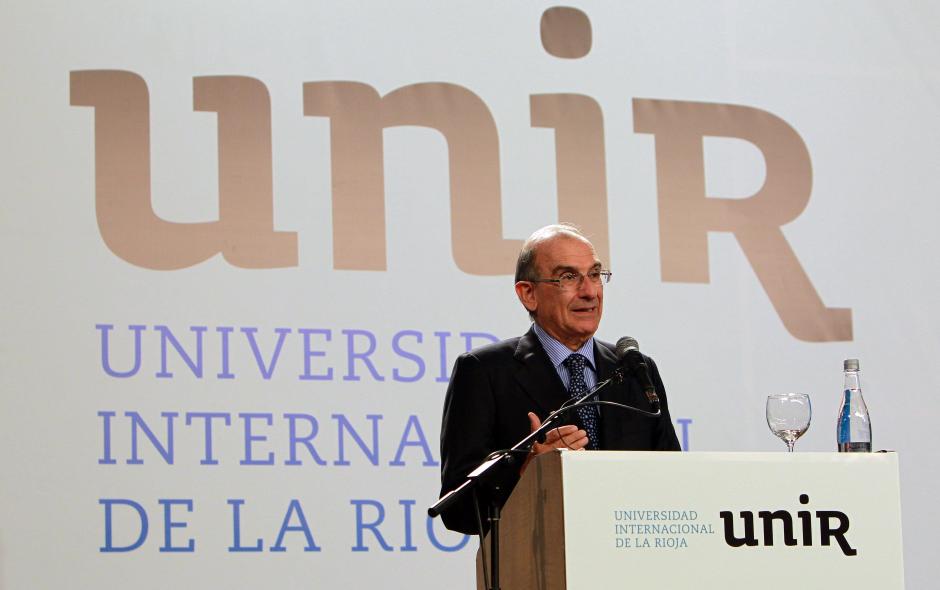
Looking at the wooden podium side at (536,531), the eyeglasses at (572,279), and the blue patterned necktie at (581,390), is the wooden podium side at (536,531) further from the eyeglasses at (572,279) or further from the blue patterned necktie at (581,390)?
the eyeglasses at (572,279)

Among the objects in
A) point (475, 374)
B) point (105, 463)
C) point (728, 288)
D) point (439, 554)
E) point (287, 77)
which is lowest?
point (439, 554)

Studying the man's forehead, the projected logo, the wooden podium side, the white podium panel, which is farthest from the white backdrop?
the white podium panel

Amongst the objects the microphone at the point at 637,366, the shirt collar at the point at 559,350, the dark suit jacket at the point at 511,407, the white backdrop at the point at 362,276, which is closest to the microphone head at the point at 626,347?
the microphone at the point at 637,366

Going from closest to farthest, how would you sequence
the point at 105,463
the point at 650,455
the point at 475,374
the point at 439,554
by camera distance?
1. the point at 650,455
2. the point at 475,374
3. the point at 105,463
4. the point at 439,554

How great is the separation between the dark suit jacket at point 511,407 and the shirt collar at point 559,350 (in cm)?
1

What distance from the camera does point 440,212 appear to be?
14.4 feet

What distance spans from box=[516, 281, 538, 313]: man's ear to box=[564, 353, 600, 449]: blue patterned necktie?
157mm

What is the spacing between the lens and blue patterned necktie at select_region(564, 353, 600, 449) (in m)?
2.89

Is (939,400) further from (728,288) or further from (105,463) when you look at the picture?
(105,463)

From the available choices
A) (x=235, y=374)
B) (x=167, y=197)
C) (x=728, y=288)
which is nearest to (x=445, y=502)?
(x=235, y=374)

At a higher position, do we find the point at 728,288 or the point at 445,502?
the point at 728,288

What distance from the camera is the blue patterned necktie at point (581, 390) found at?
2895mm

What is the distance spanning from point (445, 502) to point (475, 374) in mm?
760

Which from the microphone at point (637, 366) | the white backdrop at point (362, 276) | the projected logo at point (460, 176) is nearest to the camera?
the microphone at point (637, 366)
